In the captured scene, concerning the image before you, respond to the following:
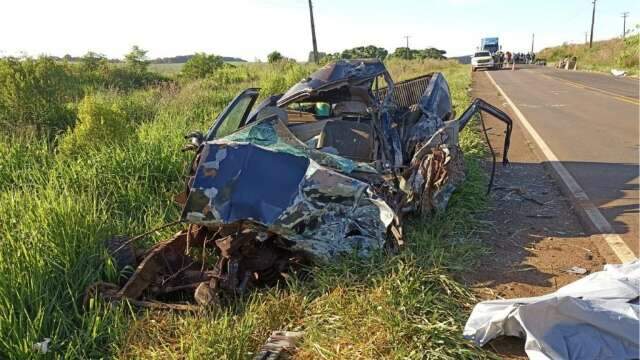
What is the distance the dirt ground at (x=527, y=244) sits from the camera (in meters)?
3.34

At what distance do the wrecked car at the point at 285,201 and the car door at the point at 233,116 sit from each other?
32mm

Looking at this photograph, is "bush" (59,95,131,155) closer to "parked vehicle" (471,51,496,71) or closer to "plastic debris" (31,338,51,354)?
"plastic debris" (31,338,51,354)

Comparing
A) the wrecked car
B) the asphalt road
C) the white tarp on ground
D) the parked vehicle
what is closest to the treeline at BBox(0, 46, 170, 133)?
the wrecked car

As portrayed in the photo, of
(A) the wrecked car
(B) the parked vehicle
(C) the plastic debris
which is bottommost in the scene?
(C) the plastic debris

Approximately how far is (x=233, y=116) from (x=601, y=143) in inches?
244

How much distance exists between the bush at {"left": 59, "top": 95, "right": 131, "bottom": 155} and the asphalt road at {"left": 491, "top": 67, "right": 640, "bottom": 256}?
19.2 ft

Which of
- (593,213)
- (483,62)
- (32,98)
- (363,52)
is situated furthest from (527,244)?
(363,52)

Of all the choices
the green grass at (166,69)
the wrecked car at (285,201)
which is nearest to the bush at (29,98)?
the wrecked car at (285,201)

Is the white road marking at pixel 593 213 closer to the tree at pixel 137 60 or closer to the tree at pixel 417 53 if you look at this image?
the tree at pixel 137 60

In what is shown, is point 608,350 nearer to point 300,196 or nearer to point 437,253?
point 437,253

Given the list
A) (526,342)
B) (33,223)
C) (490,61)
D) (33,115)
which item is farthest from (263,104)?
(490,61)

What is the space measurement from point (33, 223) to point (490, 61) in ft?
132

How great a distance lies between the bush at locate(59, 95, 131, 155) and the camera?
241 inches

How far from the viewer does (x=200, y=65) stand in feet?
88.0
